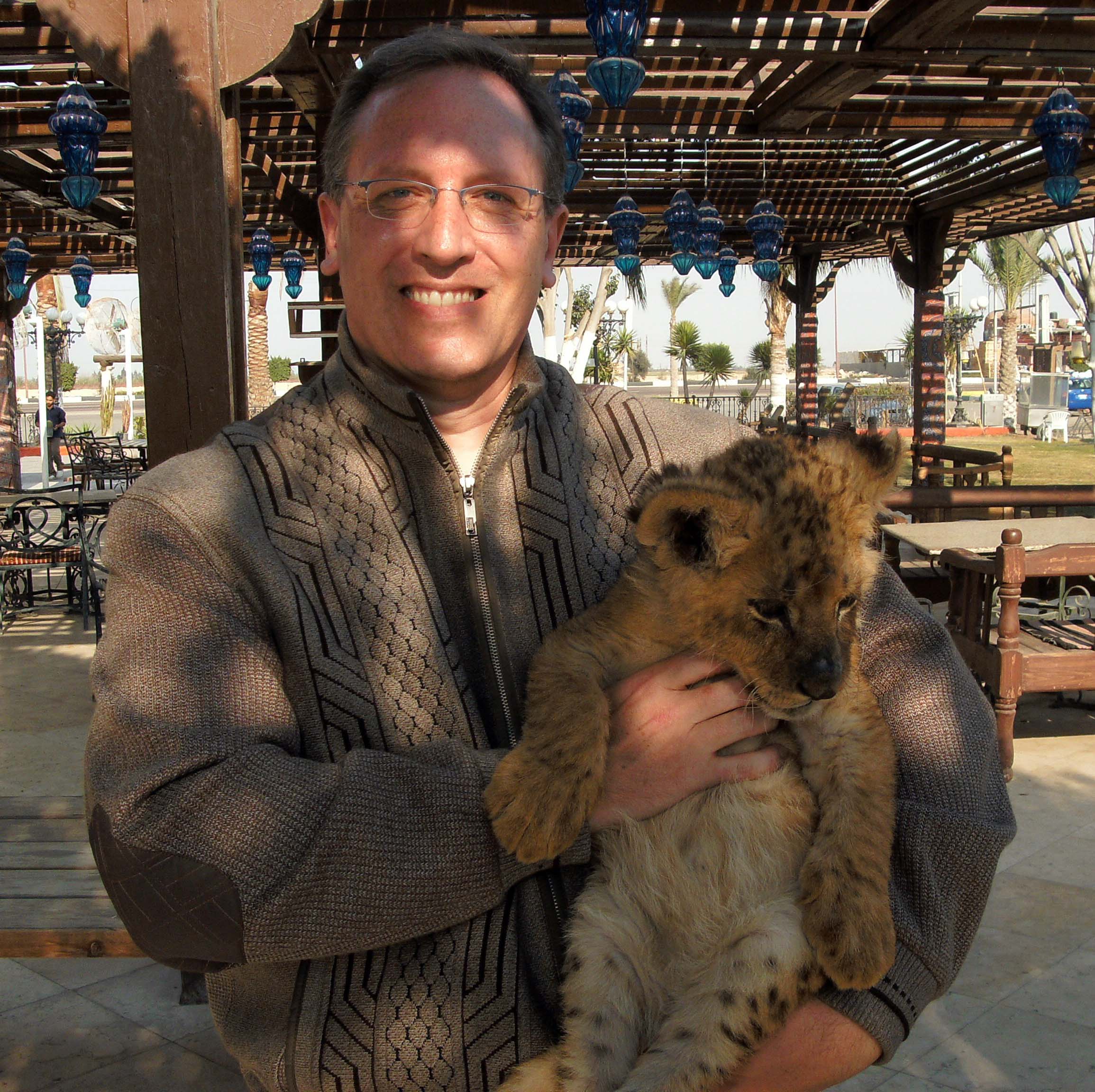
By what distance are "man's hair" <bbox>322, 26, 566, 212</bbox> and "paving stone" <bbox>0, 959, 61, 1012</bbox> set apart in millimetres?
3960

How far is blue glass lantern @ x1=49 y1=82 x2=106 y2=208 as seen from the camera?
7.77 meters

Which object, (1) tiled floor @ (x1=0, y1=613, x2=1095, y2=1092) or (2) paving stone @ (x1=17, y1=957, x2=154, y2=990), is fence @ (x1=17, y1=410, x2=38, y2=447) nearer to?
(2) paving stone @ (x1=17, y1=957, x2=154, y2=990)

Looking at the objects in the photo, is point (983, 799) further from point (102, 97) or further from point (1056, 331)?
point (1056, 331)

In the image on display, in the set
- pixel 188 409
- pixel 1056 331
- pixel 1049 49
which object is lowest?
pixel 188 409

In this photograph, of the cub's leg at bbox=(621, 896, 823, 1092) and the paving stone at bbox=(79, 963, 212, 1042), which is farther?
the paving stone at bbox=(79, 963, 212, 1042)

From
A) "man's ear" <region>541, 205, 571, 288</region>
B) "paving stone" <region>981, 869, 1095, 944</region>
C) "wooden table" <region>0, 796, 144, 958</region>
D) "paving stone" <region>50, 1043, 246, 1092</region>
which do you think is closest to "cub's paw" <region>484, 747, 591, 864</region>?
"man's ear" <region>541, 205, 571, 288</region>

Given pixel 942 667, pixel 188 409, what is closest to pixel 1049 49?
pixel 188 409

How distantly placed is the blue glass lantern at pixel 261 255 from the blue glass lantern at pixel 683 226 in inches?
219

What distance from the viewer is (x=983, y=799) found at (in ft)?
6.69

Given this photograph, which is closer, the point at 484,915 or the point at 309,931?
the point at 309,931

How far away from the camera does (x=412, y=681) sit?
206 cm

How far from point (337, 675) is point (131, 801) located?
0.42m

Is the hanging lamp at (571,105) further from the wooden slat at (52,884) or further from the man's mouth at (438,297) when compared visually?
the man's mouth at (438,297)

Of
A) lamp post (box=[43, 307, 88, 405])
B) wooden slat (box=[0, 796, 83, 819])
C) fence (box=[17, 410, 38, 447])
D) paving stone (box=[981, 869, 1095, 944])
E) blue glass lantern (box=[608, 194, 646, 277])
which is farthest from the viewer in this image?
fence (box=[17, 410, 38, 447])
